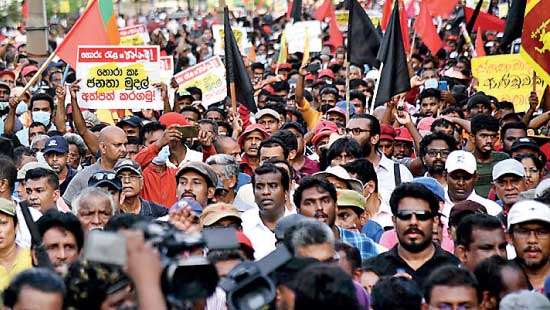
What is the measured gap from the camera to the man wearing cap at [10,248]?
6.98 metres

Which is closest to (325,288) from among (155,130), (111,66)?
(155,130)

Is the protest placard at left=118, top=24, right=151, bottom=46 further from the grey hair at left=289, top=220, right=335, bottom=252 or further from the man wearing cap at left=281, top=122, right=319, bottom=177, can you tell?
the grey hair at left=289, top=220, right=335, bottom=252

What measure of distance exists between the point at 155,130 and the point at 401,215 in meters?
4.35

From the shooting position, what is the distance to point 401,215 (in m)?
7.39

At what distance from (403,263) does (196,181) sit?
90.8 inches

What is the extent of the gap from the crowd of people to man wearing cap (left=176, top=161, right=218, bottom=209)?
13 mm

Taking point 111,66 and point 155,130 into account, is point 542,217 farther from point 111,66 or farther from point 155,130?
point 111,66

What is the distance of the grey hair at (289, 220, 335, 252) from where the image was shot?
599 cm

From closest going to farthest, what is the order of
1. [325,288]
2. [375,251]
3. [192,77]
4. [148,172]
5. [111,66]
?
[325,288], [375,251], [148,172], [111,66], [192,77]

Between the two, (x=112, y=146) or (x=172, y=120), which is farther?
(x=172, y=120)

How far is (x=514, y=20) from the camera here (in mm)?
14164

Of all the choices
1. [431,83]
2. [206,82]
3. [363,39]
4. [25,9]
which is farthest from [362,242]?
[25,9]

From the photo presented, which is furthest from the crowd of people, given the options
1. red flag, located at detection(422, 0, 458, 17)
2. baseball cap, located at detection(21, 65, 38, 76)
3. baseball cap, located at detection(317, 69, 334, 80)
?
baseball cap, located at detection(317, 69, 334, 80)

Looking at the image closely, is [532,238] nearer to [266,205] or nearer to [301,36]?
[266,205]
